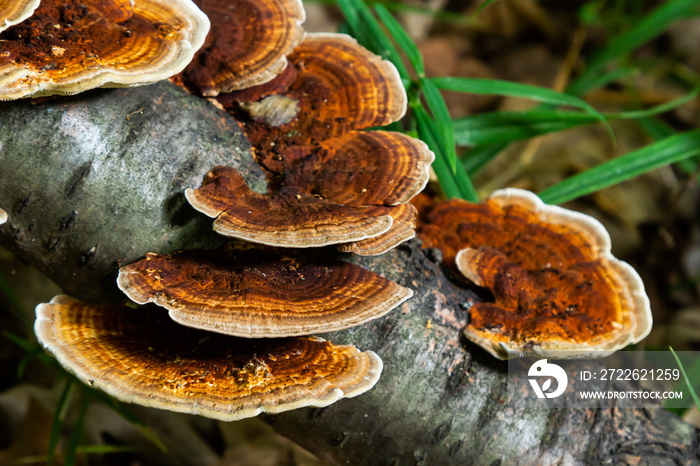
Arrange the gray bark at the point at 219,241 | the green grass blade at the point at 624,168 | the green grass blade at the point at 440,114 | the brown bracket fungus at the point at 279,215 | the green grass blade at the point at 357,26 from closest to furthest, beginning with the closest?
the brown bracket fungus at the point at 279,215 < the gray bark at the point at 219,241 < the green grass blade at the point at 440,114 < the green grass blade at the point at 357,26 < the green grass blade at the point at 624,168

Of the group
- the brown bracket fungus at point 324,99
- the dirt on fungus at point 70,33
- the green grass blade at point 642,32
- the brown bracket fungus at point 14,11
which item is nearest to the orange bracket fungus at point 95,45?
the dirt on fungus at point 70,33

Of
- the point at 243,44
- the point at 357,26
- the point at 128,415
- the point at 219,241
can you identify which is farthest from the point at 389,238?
the point at 128,415

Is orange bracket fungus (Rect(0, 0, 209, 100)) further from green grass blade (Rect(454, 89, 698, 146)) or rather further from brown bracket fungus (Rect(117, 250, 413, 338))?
green grass blade (Rect(454, 89, 698, 146))

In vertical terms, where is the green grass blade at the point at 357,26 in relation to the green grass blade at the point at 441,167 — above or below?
above

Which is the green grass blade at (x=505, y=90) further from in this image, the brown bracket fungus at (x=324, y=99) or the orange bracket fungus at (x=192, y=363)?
the orange bracket fungus at (x=192, y=363)

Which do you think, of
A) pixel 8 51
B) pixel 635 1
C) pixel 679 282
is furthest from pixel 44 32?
pixel 635 1

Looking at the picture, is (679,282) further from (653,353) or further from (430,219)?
(430,219)

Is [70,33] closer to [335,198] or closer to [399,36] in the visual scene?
[335,198]
